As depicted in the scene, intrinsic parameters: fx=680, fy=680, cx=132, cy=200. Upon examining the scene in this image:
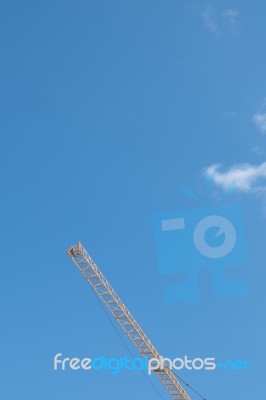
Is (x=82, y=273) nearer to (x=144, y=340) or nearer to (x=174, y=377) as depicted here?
(x=144, y=340)

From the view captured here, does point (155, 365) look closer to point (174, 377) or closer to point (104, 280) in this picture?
point (174, 377)

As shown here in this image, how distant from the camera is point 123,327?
91.4 m

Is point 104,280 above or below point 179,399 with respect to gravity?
above

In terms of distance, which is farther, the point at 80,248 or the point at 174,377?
the point at 174,377

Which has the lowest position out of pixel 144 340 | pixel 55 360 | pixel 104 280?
pixel 55 360

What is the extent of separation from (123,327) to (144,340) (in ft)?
11.1

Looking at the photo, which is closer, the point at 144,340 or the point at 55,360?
the point at 55,360

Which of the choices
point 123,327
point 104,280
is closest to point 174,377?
point 123,327

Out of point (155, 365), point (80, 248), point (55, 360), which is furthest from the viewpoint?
point (155, 365)

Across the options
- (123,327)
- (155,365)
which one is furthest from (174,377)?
(123,327)

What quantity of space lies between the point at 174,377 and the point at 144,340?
7292mm

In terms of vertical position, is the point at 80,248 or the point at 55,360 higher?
the point at 80,248

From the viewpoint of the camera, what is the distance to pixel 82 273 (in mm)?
89188

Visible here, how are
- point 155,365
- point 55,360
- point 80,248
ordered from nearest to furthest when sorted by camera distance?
1. point 55,360
2. point 80,248
3. point 155,365
